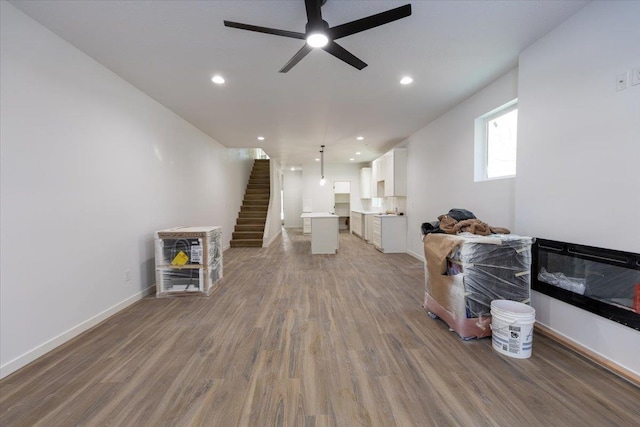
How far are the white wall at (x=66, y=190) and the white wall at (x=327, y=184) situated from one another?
6244mm

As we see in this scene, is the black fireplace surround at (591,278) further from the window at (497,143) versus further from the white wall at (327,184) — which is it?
the white wall at (327,184)

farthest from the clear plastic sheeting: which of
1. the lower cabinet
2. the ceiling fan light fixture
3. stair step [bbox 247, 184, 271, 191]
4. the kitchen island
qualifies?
stair step [bbox 247, 184, 271, 191]

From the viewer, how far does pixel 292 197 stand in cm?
1124

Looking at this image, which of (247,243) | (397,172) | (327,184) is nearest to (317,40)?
(397,172)

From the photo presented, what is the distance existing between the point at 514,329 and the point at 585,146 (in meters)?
1.56

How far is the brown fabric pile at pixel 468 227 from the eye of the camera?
2.43m

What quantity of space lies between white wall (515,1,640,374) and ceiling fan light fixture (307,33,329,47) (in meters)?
2.07

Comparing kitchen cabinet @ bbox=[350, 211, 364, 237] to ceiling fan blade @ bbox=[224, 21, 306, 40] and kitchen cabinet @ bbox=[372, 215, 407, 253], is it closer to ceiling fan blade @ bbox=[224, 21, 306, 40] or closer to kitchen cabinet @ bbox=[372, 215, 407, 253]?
kitchen cabinet @ bbox=[372, 215, 407, 253]

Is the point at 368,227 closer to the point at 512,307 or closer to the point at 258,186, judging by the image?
the point at 258,186

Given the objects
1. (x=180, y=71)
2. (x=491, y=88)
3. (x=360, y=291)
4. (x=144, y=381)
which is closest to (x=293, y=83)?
(x=180, y=71)

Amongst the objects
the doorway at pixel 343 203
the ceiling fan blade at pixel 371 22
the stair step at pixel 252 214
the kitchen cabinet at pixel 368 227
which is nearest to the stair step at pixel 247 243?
the stair step at pixel 252 214

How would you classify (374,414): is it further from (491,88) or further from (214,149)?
(214,149)

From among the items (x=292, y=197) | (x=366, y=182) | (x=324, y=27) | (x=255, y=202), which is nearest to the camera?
(x=324, y=27)

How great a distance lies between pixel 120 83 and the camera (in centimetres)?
290
